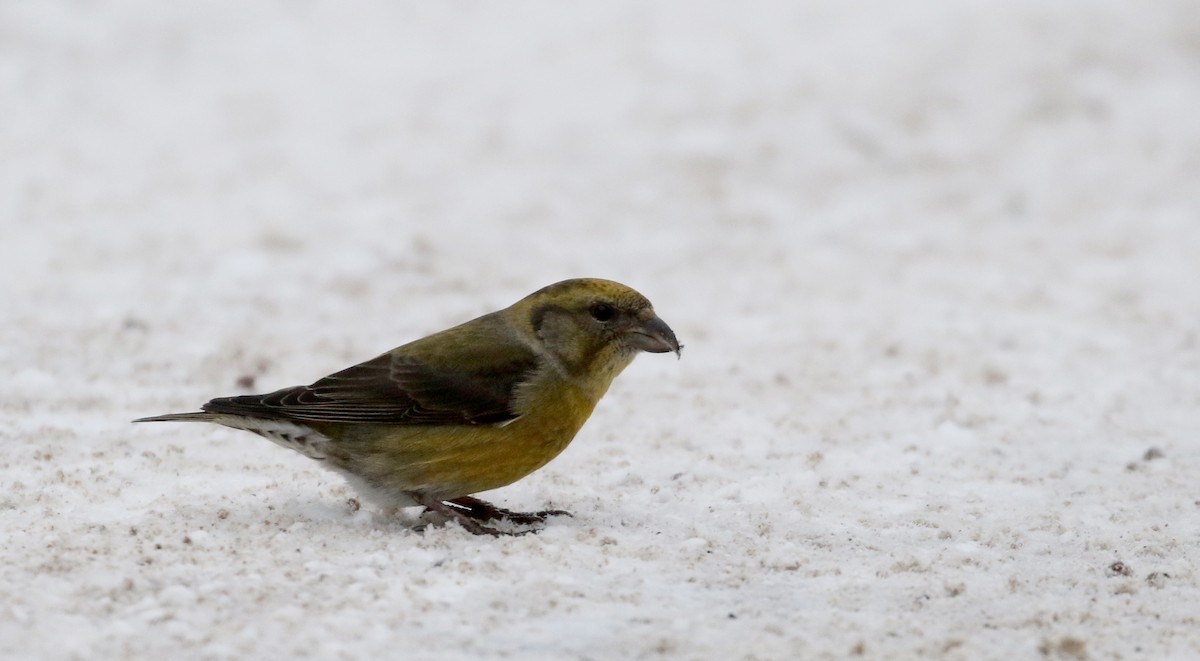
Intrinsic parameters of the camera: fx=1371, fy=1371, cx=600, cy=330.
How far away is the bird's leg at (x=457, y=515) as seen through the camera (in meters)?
5.27

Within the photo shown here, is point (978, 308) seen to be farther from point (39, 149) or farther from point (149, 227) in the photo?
→ point (39, 149)

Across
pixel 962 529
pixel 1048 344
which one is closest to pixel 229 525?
pixel 962 529

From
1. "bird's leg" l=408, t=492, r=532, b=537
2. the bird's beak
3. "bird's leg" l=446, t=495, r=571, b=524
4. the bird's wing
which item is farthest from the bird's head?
"bird's leg" l=408, t=492, r=532, b=537

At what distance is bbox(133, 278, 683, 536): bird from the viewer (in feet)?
17.5

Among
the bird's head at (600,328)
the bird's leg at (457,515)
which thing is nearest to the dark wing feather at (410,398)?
the bird's head at (600,328)

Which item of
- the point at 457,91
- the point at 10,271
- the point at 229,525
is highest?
the point at 457,91

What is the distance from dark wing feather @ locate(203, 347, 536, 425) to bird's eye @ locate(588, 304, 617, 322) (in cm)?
32

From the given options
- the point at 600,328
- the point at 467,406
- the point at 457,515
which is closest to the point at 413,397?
the point at 467,406

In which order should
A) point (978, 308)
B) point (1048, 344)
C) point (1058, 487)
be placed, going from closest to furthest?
1. point (1058, 487)
2. point (1048, 344)
3. point (978, 308)

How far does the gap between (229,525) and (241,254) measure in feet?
16.5

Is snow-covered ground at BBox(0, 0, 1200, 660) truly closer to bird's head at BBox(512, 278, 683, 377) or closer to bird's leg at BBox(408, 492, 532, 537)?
bird's leg at BBox(408, 492, 532, 537)

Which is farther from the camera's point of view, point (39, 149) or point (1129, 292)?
point (39, 149)

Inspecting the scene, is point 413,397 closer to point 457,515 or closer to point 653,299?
point 457,515

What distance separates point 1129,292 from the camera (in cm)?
980
